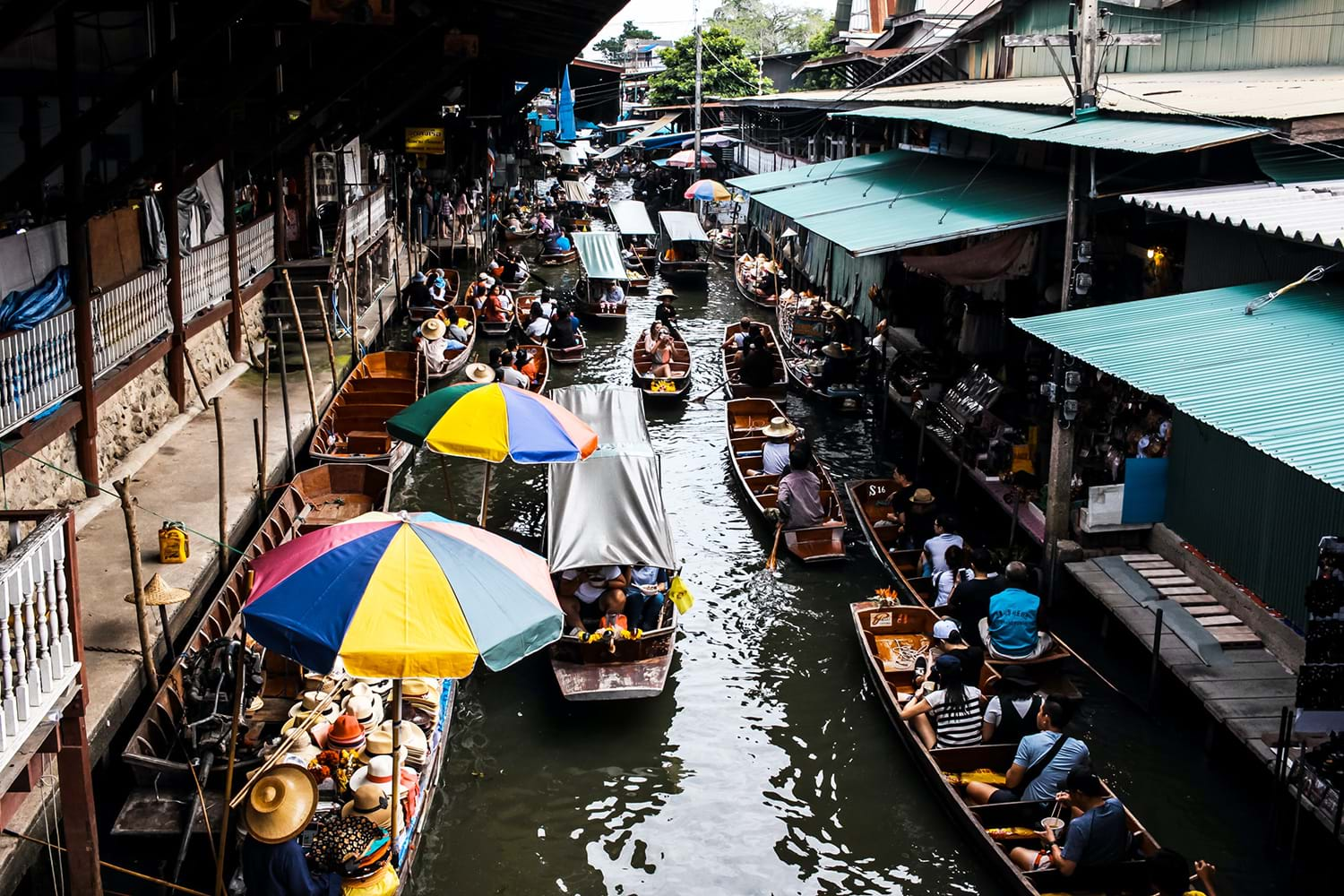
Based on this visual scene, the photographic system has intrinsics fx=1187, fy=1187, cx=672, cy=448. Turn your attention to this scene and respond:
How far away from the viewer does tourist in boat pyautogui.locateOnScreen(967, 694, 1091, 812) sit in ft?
28.3

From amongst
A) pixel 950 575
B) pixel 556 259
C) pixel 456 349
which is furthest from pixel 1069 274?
pixel 556 259

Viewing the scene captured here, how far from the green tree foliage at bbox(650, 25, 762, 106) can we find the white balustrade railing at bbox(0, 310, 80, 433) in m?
46.3

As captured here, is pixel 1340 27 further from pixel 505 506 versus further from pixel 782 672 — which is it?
pixel 505 506

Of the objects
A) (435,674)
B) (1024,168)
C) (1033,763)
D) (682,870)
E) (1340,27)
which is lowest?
(682,870)

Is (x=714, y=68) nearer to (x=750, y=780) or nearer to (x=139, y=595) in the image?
(x=750, y=780)

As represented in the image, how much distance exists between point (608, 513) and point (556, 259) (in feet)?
87.4

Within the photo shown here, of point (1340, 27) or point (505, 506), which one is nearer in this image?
point (1340, 27)

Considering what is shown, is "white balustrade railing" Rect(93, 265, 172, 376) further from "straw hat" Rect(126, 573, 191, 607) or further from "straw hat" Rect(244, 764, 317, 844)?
"straw hat" Rect(244, 764, 317, 844)

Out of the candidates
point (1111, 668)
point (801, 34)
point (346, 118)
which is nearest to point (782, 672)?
point (1111, 668)

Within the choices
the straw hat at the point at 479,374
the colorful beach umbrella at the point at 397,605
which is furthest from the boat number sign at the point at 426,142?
the colorful beach umbrella at the point at 397,605

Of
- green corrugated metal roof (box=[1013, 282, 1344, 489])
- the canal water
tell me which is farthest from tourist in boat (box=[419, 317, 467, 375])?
green corrugated metal roof (box=[1013, 282, 1344, 489])

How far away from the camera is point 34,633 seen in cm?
608

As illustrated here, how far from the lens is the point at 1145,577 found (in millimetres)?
12117

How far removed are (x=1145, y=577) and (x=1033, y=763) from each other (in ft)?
13.5
